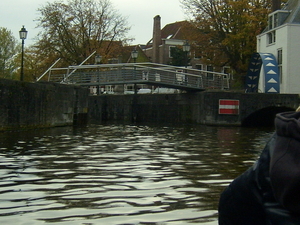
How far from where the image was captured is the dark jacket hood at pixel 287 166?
1370mm

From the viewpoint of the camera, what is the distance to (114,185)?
19.6 feet

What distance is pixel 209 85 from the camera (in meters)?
30.4

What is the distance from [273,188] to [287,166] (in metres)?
0.08

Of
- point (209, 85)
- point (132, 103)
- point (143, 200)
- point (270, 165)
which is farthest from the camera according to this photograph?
point (132, 103)

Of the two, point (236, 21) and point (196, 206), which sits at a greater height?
point (236, 21)

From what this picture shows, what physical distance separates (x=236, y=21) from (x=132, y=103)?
10110 mm

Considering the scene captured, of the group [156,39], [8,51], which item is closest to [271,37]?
[156,39]

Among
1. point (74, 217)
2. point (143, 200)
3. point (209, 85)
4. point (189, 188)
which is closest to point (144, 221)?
point (74, 217)

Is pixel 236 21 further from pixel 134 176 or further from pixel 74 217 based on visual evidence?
pixel 74 217

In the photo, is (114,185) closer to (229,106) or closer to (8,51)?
(229,106)

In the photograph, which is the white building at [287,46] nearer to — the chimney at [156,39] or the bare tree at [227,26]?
the bare tree at [227,26]

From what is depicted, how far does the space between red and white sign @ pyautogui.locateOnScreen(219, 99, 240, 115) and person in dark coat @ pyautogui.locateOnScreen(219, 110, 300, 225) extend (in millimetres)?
25286

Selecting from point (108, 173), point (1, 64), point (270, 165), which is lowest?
point (108, 173)

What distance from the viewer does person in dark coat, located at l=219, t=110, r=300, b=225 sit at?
1384mm
